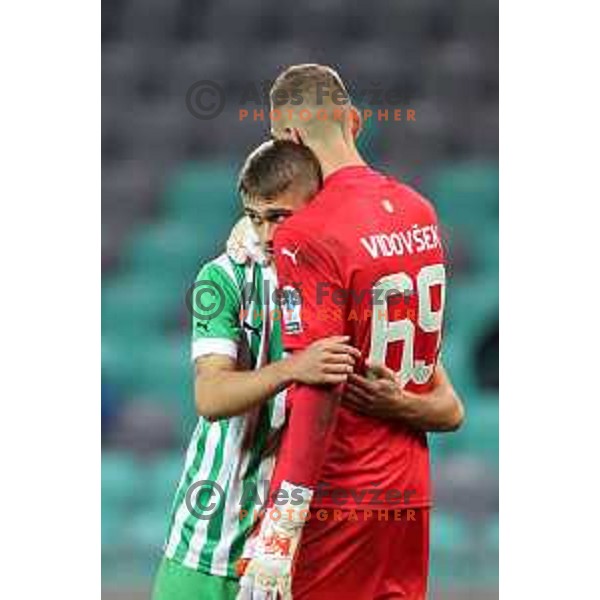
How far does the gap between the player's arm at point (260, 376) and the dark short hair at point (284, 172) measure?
29cm

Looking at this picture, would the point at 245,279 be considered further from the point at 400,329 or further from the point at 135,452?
the point at 135,452

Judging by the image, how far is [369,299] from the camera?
2.55 m

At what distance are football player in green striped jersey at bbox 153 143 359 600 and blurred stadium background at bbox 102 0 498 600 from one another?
1.26 ft

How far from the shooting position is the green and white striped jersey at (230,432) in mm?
2715

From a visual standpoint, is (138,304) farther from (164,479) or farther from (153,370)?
(164,479)

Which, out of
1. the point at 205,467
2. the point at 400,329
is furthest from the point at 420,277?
the point at 205,467

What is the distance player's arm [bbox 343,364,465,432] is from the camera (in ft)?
8.52

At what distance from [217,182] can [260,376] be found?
72 centimetres

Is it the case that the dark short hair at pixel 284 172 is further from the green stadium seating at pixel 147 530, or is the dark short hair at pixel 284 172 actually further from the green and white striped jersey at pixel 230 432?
the green stadium seating at pixel 147 530

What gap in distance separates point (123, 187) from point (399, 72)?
65 centimetres

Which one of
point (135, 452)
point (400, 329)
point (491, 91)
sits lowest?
point (135, 452)

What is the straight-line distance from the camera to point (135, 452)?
3201mm

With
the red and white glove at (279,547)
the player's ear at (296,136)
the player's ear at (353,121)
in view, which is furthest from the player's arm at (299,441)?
the player's ear at (353,121)

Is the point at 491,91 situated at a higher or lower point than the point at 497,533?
higher
